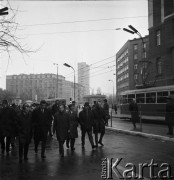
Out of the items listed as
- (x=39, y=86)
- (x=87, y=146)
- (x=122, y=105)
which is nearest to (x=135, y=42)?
(x=39, y=86)

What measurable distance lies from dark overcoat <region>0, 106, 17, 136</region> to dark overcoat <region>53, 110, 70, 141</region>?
1.49 meters

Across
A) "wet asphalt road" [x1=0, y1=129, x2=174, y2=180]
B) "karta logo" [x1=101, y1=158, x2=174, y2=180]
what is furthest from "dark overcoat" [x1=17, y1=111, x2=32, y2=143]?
"karta logo" [x1=101, y1=158, x2=174, y2=180]

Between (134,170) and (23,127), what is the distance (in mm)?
4098

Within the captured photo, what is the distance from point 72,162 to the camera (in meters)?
10.0

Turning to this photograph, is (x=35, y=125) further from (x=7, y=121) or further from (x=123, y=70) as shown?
(x=123, y=70)

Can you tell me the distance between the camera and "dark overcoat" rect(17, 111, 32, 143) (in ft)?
34.7

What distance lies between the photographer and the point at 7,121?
11672mm

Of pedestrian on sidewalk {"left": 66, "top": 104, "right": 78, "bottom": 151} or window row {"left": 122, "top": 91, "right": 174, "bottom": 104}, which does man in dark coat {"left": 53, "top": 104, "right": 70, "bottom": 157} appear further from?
window row {"left": 122, "top": 91, "right": 174, "bottom": 104}

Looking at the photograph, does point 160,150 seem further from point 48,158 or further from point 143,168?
point 48,158

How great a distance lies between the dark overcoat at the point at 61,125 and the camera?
11.4 m

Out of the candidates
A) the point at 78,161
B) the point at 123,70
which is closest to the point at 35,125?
the point at 78,161

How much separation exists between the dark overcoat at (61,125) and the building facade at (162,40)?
82.8 feet

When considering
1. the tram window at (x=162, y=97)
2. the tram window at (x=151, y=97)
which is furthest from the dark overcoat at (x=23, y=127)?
the tram window at (x=151, y=97)

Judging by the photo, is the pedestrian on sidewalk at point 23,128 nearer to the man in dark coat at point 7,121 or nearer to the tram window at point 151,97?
the man in dark coat at point 7,121
